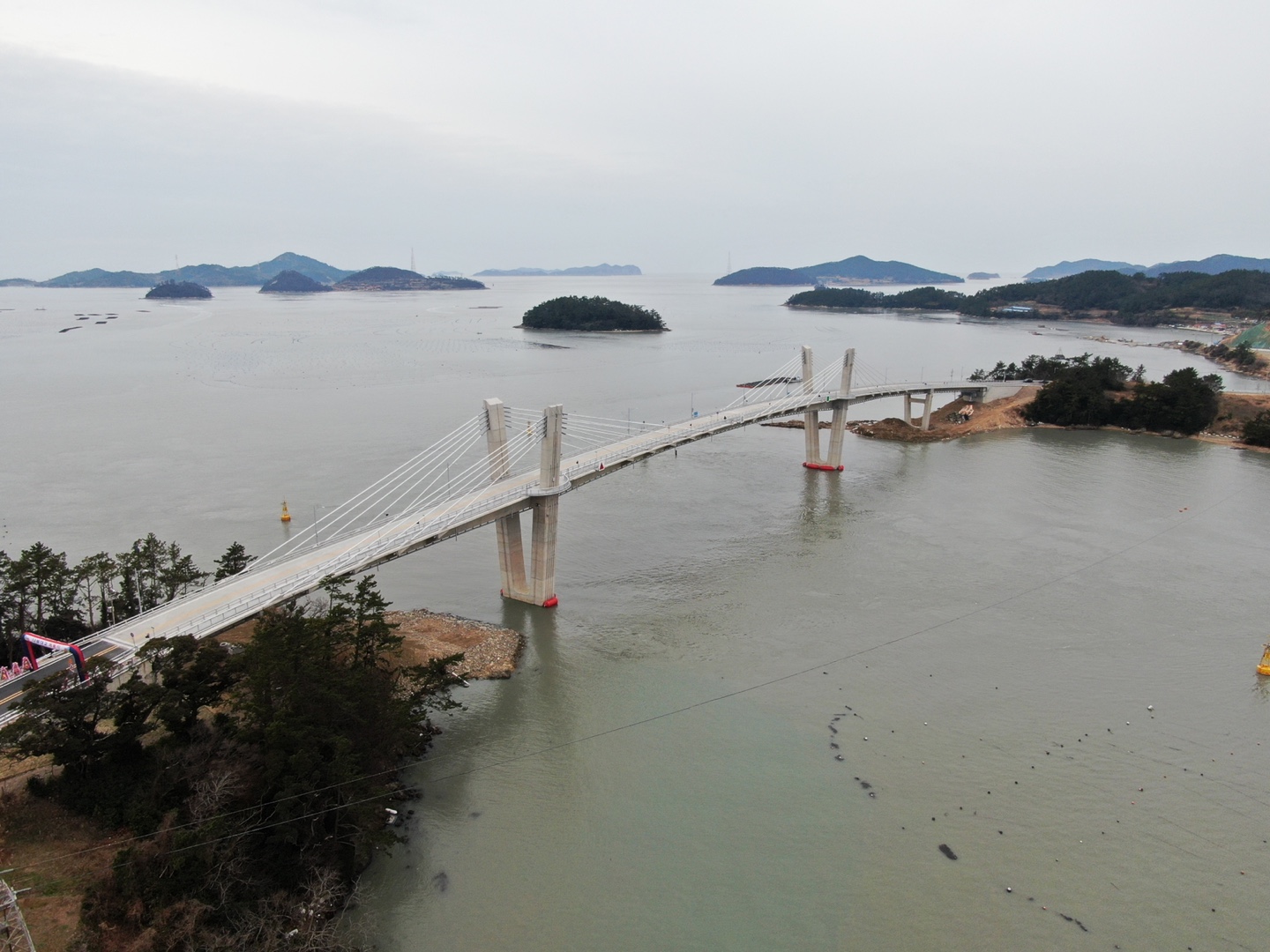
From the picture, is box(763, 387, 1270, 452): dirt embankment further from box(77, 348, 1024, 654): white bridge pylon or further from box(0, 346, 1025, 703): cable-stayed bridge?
box(77, 348, 1024, 654): white bridge pylon

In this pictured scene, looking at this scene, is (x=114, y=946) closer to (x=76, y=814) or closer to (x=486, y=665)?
(x=76, y=814)

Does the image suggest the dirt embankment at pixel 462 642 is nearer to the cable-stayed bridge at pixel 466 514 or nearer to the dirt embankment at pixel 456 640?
the dirt embankment at pixel 456 640

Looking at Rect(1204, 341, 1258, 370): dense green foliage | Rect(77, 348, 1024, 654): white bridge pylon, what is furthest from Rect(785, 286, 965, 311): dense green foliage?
Rect(77, 348, 1024, 654): white bridge pylon

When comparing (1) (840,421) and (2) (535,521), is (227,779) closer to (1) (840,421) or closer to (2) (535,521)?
(2) (535,521)

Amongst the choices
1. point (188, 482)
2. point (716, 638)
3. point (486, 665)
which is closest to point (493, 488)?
point (486, 665)

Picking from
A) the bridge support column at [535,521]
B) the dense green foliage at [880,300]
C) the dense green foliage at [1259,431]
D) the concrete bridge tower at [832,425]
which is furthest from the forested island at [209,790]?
the dense green foliage at [880,300]
